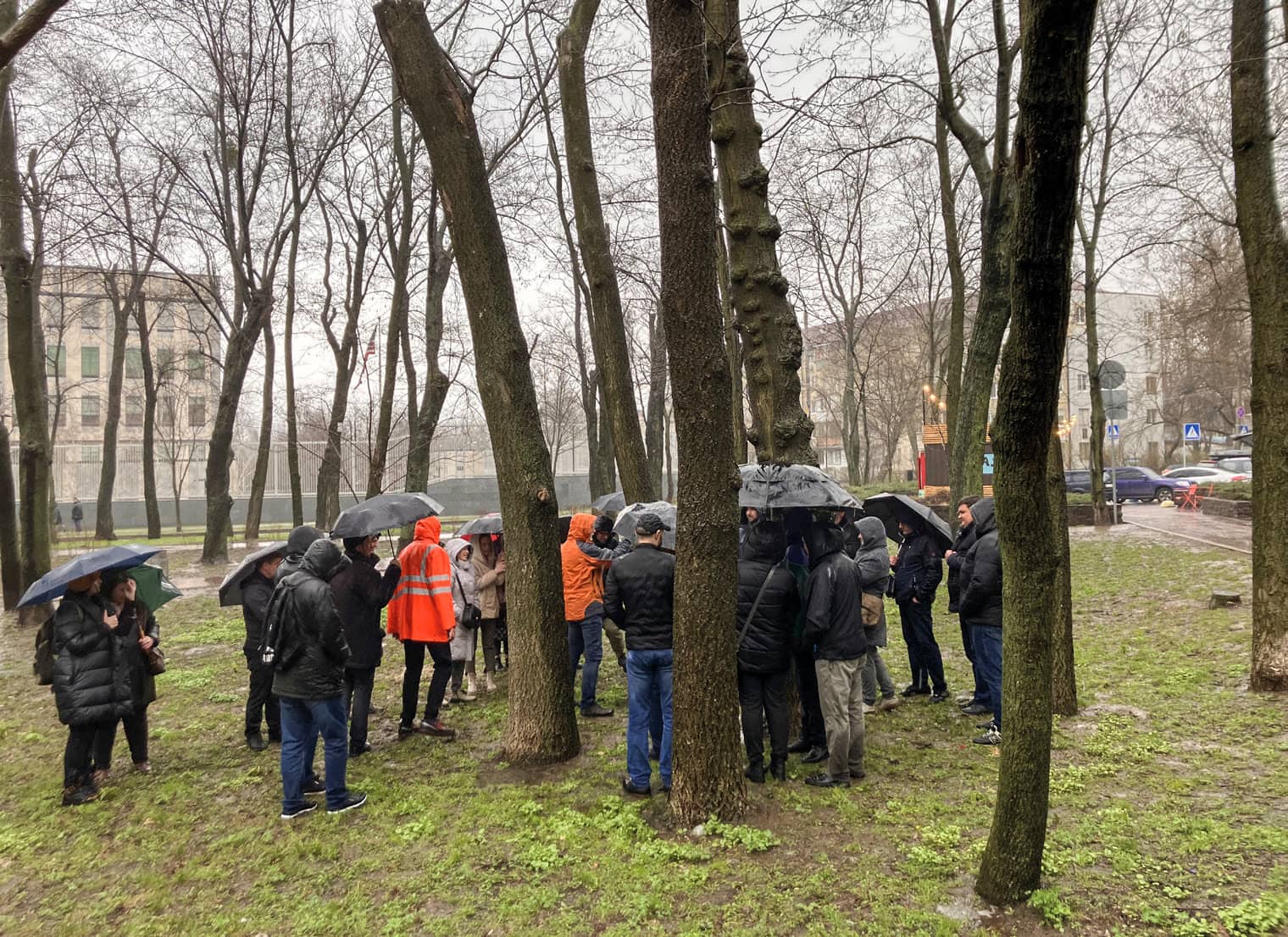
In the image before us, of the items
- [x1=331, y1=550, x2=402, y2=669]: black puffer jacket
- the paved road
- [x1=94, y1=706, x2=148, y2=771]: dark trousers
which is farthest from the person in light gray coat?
the paved road

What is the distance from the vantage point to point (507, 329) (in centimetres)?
585

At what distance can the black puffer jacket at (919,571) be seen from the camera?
7133 millimetres

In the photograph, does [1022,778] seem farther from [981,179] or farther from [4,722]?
[981,179]

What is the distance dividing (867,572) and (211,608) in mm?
11785

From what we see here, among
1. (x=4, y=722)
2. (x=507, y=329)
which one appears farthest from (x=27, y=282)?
(x=507, y=329)

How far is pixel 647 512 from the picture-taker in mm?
5719

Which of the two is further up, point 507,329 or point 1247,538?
point 507,329

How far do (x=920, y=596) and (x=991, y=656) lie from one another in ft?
3.20

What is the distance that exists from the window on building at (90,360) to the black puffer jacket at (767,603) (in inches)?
2327

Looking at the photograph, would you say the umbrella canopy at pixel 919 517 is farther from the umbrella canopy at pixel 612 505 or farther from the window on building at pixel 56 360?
the window on building at pixel 56 360

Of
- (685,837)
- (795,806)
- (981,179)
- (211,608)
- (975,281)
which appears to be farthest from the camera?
(975,281)

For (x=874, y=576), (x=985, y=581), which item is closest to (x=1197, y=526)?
(x=985, y=581)

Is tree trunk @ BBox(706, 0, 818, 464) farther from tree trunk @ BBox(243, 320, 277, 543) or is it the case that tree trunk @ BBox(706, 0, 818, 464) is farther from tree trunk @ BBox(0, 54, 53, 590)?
tree trunk @ BBox(243, 320, 277, 543)

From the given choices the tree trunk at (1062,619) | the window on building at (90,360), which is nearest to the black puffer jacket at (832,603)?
the tree trunk at (1062,619)
